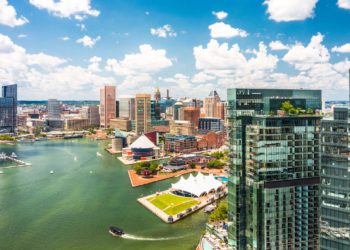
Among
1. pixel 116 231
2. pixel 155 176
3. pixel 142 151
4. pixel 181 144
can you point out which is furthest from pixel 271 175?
pixel 181 144

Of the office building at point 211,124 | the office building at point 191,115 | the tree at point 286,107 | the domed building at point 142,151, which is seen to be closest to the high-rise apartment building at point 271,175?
the tree at point 286,107

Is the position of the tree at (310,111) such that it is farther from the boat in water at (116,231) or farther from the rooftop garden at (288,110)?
the boat in water at (116,231)

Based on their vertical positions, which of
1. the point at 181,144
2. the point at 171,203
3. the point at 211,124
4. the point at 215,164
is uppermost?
the point at 211,124

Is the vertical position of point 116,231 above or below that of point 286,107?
below

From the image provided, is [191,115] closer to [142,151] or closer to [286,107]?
[142,151]

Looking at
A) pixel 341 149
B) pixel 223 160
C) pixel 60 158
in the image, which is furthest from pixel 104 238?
pixel 60 158

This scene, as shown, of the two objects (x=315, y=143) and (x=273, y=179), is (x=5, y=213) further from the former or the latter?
(x=315, y=143)

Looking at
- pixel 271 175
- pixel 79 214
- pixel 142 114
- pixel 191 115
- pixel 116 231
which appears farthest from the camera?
pixel 191 115
